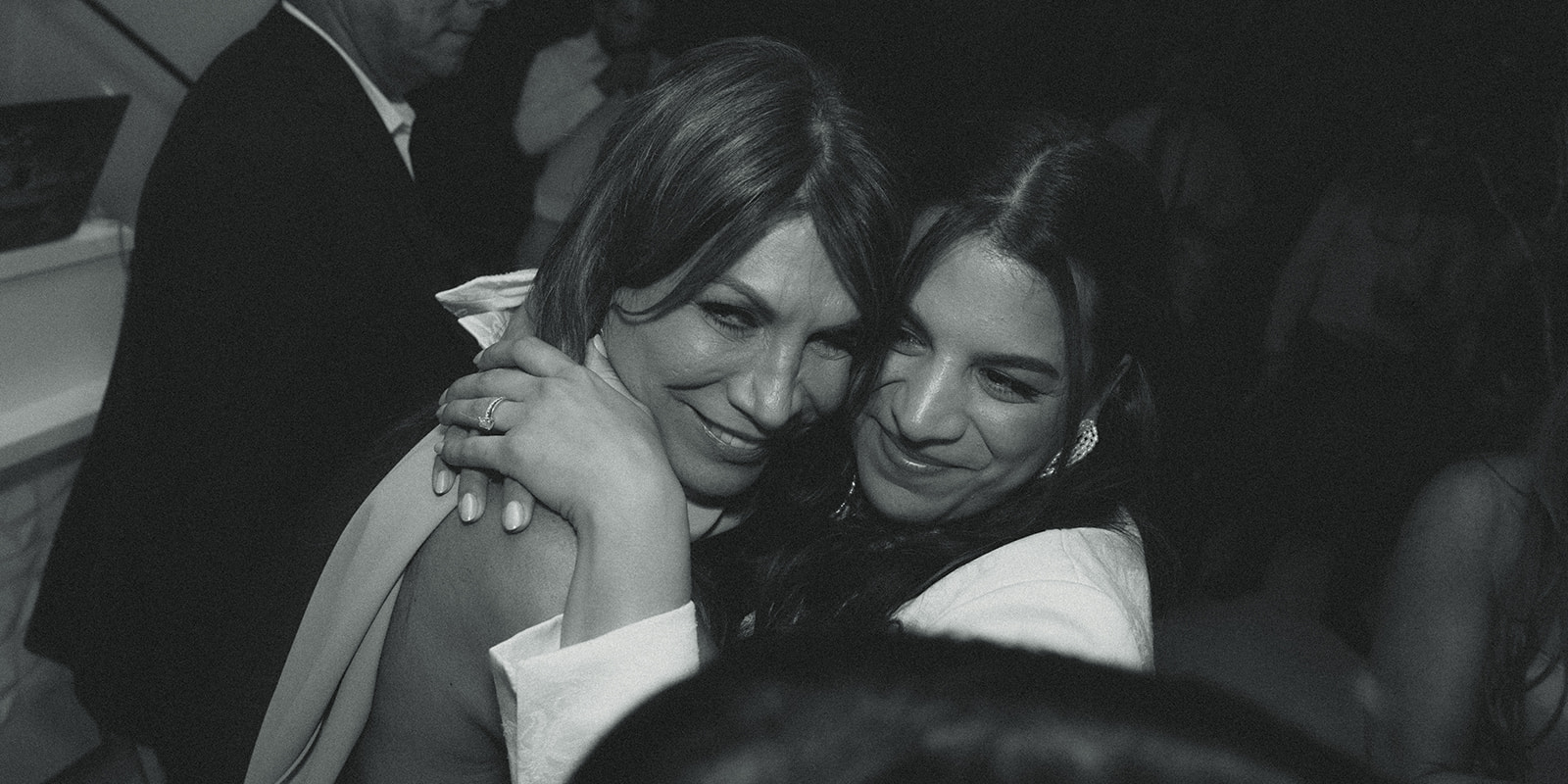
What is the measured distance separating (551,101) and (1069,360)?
2.13 meters

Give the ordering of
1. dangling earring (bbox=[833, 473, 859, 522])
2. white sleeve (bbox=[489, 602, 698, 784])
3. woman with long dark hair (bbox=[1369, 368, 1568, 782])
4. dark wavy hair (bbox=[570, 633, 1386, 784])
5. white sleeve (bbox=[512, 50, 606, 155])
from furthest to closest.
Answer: white sleeve (bbox=[512, 50, 606, 155]), dangling earring (bbox=[833, 473, 859, 522]), woman with long dark hair (bbox=[1369, 368, 1568, 782]), white sleeve (bbox=[489, 602, 698, 784]), dark wavy hair (bbox=[570, 633, 1386, 784])

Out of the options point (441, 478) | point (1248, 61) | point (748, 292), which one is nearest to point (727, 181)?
point (748, 292)

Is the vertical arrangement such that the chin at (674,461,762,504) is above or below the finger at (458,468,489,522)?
below

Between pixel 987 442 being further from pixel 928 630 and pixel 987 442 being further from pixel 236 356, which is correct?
pixel 236 356

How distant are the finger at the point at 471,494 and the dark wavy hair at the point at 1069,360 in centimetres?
41

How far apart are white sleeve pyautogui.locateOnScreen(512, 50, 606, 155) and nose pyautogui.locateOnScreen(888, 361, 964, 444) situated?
196 cm

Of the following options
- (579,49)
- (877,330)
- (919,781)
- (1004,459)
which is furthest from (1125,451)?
(579,49)

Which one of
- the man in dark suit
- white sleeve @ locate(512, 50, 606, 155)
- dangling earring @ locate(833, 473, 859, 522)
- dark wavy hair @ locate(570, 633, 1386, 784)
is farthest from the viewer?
white sleeve @ locate(512, 50, 606, 155)

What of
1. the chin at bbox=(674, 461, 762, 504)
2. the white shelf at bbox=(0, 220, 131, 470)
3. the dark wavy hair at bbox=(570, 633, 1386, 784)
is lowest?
the white shelf at bbox=(0, 220, 131, 470)

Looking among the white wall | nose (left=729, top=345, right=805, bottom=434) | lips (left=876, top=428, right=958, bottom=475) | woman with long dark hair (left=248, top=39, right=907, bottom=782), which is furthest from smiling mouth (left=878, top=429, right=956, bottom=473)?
Answer: the white wall

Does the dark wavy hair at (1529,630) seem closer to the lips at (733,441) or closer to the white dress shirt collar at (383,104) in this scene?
the lips at (733,441)

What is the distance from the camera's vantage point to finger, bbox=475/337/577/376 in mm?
1233

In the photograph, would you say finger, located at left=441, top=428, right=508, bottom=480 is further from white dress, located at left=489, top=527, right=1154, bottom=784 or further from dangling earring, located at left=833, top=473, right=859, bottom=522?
dangling earring, located at left=833, top=473, right=859, bottom=522

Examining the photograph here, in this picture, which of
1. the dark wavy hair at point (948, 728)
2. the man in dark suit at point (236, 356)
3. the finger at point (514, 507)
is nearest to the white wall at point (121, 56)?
the man in dark suit at point (236, 356)
